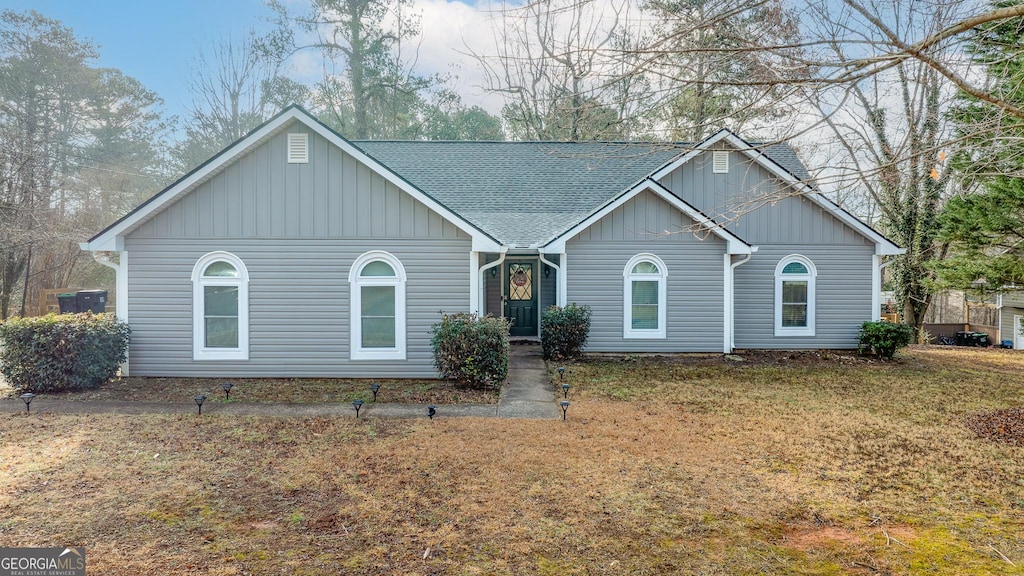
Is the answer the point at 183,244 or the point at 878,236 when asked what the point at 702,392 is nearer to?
the point at 878,236

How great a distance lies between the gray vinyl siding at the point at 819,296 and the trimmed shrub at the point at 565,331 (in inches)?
172

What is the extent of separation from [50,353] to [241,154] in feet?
14.2

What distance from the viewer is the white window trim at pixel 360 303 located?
9141 mm

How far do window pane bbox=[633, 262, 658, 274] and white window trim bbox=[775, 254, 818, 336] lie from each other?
3438 millimetres

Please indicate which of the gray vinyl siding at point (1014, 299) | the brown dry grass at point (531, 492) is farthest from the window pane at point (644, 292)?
the gray vinyl siding at point (1014, 299)

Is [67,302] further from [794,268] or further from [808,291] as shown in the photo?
[808,291]

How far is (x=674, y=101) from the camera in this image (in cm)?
565

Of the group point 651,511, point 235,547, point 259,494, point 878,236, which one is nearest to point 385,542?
point 235,547

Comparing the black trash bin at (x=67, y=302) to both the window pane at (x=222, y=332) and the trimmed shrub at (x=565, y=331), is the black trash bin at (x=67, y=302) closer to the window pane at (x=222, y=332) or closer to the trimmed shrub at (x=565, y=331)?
the window pane at (x=222, y=332)

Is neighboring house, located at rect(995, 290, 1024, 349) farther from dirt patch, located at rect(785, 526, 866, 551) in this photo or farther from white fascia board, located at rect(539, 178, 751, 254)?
dirt patch, located at rect(785, 526, 866, 551)

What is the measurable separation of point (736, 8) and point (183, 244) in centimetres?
927

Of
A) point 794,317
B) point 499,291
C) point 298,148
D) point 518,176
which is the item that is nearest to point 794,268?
point 794,317

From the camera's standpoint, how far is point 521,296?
13.7 metres

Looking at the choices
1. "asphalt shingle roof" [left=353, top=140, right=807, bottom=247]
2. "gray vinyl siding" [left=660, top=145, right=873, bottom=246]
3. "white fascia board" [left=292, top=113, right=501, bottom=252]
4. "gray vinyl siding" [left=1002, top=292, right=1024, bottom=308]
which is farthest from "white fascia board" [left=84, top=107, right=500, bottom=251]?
"gray vinyl siding" [left=1002, top=292, right=1024, bottom=308]
